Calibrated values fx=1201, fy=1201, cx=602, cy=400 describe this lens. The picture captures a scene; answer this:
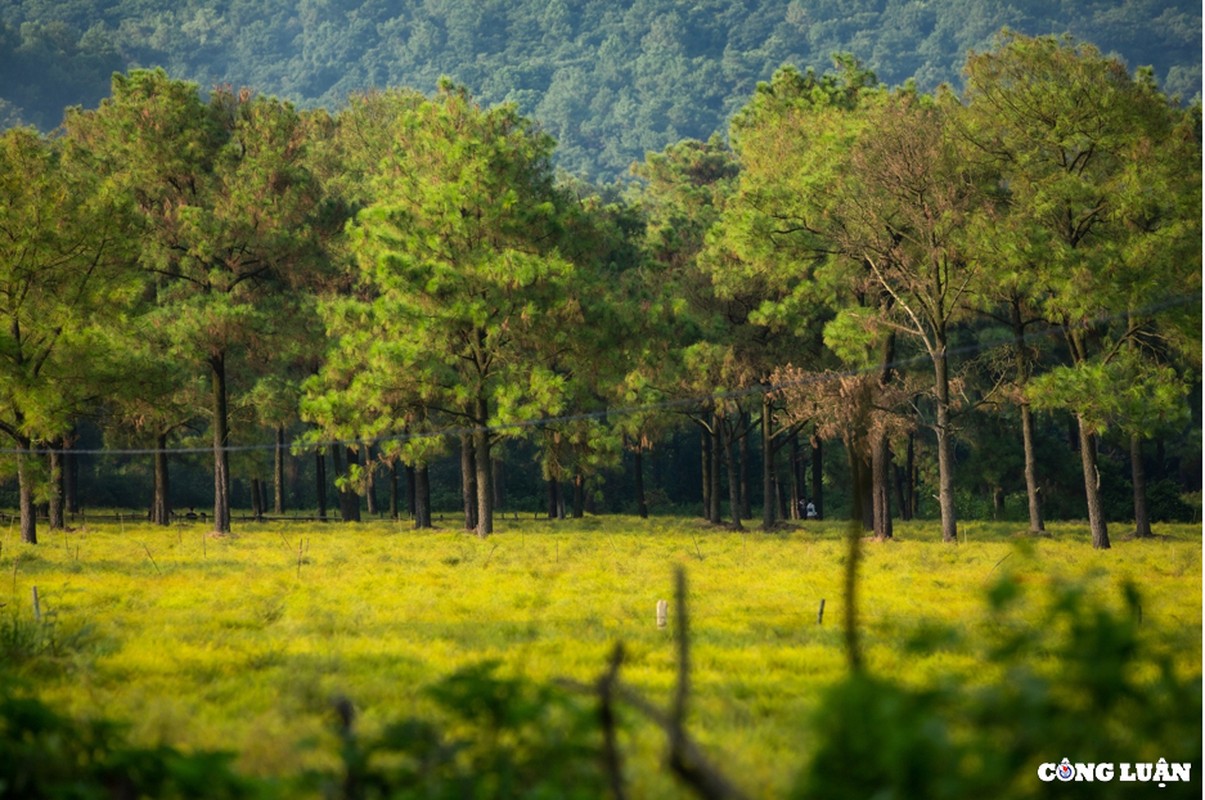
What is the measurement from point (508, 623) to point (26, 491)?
21157 millimetres

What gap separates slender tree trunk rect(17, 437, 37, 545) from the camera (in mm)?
32125

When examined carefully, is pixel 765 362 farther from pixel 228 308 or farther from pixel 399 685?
pixel 399 685

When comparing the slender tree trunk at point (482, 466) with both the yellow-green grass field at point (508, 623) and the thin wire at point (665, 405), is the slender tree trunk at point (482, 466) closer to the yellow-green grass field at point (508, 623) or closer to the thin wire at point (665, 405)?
the thin wire at point (665, 405)

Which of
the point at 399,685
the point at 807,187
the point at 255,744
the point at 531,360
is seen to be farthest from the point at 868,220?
the point at 255,744

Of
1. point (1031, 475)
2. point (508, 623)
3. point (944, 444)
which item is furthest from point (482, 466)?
point (508, 623)

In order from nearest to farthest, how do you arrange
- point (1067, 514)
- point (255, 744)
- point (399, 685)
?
point (255, 744), point (399, 685), point (1067, 514)

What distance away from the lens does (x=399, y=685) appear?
40.3ft

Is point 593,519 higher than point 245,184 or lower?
lower

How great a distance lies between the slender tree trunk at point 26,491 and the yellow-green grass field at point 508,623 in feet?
2.16

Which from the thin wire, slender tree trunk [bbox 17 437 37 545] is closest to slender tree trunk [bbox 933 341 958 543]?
the thin wire

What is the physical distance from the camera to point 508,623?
17.3m

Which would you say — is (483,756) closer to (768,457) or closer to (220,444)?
(220,444)

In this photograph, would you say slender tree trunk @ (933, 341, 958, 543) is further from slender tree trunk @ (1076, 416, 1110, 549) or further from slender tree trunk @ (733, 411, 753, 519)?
slender tree trunk @ (733, 411, 753, 519)

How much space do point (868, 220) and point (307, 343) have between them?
1956 cm
